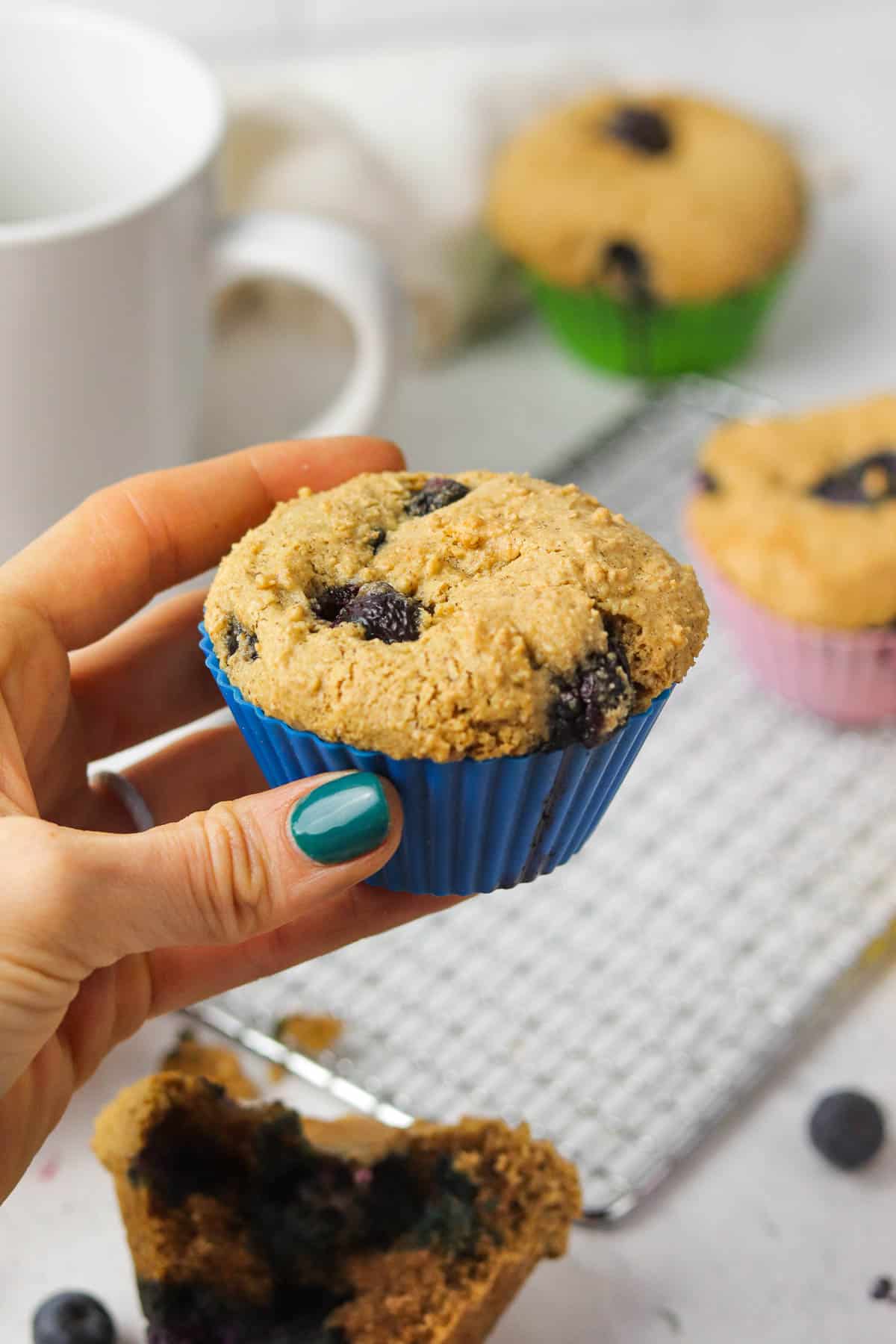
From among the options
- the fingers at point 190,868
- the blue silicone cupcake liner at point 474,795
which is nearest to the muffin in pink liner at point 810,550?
the blue silicone cupcake liner at point 474,795

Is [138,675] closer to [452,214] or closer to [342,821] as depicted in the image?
[342,821]

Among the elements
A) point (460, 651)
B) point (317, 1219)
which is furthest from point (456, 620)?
point (317, 1219)

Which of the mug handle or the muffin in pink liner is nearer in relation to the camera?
the mug handle

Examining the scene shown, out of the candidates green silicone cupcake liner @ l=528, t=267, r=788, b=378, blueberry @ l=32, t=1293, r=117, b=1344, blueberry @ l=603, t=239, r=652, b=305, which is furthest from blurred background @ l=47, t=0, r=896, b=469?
blueberry @ l=32, t=1293, r=117, b=1344

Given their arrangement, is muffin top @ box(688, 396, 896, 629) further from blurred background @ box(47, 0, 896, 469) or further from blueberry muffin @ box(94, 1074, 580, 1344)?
blueberry muffin @ box(94, 1074, 580, 1344)

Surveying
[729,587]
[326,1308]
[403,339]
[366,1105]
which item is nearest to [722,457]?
[729,587]

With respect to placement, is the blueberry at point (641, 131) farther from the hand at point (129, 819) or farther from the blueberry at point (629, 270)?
the hand at point (129, 819)
